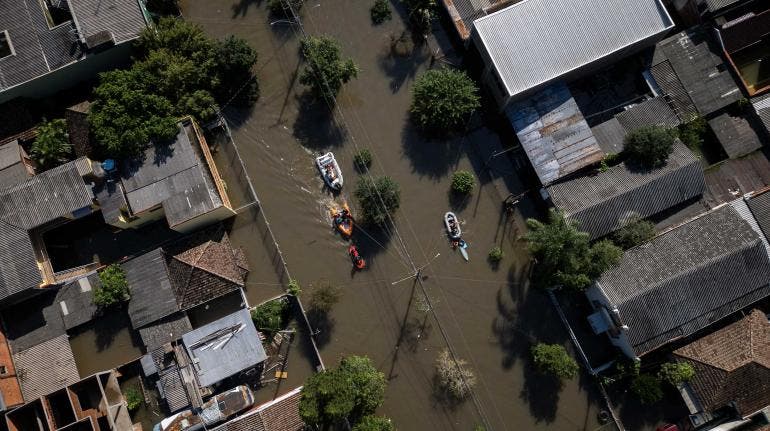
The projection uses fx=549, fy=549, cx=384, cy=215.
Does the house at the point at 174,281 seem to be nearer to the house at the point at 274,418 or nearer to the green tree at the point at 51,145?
the house at the point at 274,418

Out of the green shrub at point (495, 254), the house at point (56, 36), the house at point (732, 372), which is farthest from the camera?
the green shrub at point (495, 254)

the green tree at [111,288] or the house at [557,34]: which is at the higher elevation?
the house at [557,34]

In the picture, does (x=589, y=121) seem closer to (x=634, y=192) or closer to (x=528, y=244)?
(x=634, y=192)

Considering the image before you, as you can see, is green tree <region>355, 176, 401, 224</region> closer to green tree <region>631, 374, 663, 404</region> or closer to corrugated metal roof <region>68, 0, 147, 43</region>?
corrugated metal roof <region>68, 0, 147, 43</region>

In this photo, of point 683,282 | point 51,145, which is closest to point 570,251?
point 683,282

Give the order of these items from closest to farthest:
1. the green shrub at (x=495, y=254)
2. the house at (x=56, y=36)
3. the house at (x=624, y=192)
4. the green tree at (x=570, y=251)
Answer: the green tree at (x=570, y=251), the house at (x=56, y=36), the house at (x=624, y=192), the green shrub at (x=495, y=254)

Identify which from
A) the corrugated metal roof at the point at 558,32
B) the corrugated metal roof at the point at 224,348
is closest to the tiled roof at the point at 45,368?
the corrugated metal roof at the point at 224,348
